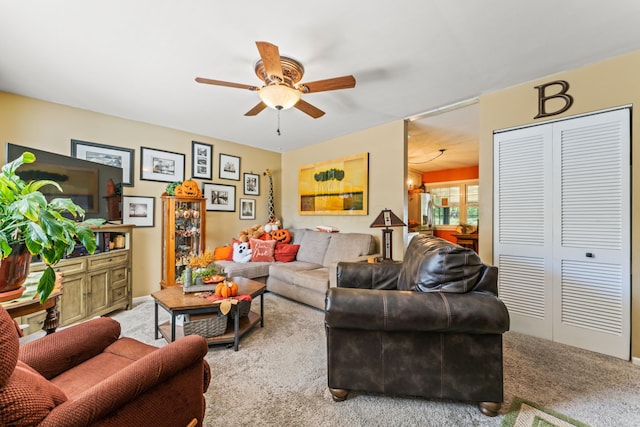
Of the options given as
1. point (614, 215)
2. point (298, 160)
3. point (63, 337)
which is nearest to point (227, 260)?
point (298, 160)

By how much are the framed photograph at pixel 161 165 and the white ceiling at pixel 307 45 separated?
778 mm

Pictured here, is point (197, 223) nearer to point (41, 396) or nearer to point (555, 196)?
point (41, 396)

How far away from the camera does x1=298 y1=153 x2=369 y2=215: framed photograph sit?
3.94 m

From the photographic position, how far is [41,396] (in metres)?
0.71

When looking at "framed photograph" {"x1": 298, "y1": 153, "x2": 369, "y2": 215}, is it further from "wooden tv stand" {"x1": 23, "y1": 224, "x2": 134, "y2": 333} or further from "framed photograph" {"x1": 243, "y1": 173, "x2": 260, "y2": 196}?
"wooden tv stand" {"x1": 23, "y1": 224, "x2": 134, "y2": 333}

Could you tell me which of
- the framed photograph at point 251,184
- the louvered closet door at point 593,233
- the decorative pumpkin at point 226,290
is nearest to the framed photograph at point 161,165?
the framed photograph at point 251,184

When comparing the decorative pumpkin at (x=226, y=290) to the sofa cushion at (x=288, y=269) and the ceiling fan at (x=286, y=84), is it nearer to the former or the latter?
the sofa cushion at (x=288, y=269)

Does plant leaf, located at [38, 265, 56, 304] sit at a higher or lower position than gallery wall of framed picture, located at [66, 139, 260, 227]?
lower

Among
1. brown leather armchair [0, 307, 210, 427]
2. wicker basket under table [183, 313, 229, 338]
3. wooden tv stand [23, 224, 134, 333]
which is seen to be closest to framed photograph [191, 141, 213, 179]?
wooden tv stand [23, 224, 134, 333]

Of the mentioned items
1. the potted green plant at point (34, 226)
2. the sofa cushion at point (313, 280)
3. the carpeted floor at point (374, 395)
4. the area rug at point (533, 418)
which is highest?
the potted green plant at point (34, 226)

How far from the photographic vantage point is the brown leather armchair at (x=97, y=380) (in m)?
0.66

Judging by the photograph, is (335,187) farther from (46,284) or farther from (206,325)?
(46,284)

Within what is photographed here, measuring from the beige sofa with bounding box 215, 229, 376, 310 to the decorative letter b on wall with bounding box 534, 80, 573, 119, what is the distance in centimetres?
224

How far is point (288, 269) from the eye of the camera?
3523 mm
